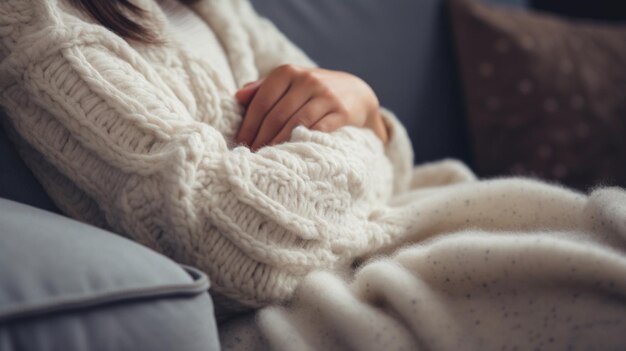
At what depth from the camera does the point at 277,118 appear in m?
0.60

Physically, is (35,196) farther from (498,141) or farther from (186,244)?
(498,141)

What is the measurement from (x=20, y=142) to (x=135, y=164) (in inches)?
6.4

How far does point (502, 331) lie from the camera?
16.7 inches

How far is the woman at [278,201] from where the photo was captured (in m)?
0.43

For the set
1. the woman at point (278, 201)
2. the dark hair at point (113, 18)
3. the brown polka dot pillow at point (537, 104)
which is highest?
the dark hair at point (113, 18)

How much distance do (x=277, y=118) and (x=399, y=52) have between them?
0.56m

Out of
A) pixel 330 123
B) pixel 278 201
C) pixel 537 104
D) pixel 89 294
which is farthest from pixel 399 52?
pixel 89 294

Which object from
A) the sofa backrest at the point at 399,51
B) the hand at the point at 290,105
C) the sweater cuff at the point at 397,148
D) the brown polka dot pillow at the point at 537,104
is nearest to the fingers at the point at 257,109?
the hand at the point at 290,105

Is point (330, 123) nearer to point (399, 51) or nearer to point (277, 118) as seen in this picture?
point (277, 118)

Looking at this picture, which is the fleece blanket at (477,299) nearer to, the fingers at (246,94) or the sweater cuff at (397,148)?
the fingers at (246,94)

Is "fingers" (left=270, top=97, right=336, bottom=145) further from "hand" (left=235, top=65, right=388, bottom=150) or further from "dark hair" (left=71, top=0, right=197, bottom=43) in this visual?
"dark hair" (left=71, top=0, right=197, bottom=43)

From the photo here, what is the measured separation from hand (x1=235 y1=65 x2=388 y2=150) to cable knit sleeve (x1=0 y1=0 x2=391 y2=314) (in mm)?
66

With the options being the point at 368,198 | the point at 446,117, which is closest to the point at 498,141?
the point at 446,117

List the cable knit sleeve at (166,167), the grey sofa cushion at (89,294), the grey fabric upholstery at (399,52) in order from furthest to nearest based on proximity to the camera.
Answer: the grey fabric upholstery at (399,52) → the cable knit sleeve at (166,167) → the grey sofa cushion at (89,294)
